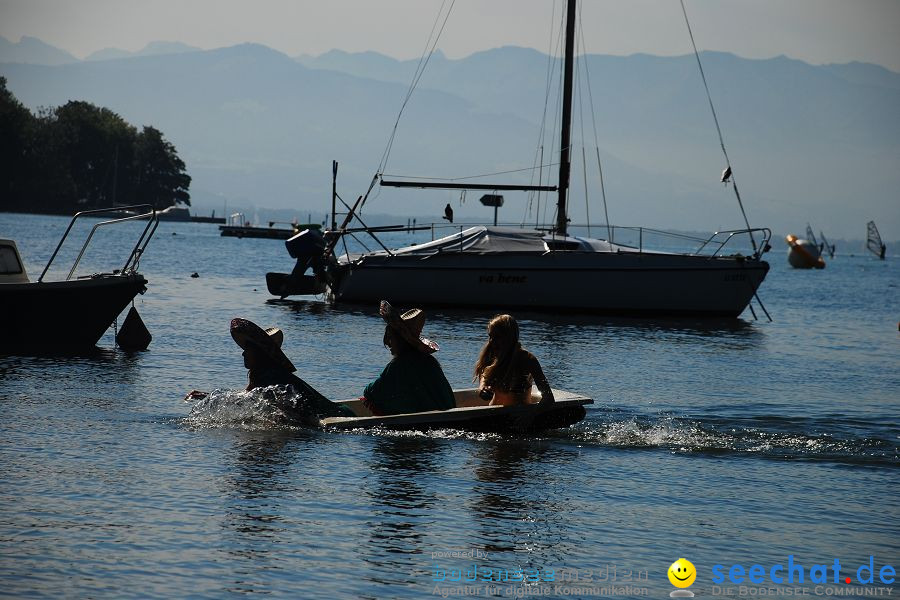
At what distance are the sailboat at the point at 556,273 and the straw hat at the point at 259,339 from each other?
889 inches

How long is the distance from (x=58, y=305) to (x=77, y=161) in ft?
508

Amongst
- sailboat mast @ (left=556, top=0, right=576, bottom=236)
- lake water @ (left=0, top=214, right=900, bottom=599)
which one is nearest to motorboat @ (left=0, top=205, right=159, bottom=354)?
lake water @ (left=0, top=214, right=900, bottom=599)

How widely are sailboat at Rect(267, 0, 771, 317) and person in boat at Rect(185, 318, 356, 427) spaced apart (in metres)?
22.3

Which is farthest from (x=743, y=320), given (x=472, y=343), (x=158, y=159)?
(x=158, y=159)

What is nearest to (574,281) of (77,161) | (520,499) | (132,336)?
(132,336)

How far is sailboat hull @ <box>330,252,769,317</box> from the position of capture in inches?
1480

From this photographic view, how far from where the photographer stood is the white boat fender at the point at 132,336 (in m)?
24.5

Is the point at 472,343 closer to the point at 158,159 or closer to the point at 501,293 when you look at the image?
the point at 501,293

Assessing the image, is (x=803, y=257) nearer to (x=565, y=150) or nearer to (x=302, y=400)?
(x=565, y=150)

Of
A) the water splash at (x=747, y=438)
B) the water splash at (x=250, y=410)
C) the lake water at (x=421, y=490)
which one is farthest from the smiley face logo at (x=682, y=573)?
the water splash at (x=250, y=410)

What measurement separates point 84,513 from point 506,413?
5628mm

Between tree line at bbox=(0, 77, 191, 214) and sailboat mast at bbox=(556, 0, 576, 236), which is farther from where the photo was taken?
tree line at bbox=(0, 77, 191, 214)

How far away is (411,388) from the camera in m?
14.9

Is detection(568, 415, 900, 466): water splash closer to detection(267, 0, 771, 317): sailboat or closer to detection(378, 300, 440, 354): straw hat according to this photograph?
detection(378, 300, 440, 354): straw hat
